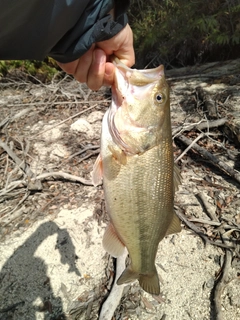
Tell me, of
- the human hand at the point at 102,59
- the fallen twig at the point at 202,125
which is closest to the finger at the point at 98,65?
the human hand at the point at 102,59

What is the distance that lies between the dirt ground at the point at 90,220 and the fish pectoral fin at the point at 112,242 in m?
1.27

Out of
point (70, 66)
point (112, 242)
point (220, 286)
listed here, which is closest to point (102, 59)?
point (70, 66)

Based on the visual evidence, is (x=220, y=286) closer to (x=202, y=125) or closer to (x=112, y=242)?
(x=112, y=242)

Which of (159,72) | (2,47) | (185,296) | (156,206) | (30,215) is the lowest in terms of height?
(185,296)

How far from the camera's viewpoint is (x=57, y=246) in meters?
3.47

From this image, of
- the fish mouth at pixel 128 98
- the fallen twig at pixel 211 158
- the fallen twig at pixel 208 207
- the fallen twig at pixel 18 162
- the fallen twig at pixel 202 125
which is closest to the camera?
the fish mouth at pixel 128 98

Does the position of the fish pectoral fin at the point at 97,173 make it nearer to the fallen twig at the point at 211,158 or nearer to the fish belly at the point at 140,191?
the fish belly at the point at 140,191

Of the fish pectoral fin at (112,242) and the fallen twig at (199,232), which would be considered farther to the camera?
the fallen twig at (199,232)

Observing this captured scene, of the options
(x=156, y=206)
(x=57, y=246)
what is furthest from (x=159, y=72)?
(x=57, y=246)

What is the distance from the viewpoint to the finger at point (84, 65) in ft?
6.06

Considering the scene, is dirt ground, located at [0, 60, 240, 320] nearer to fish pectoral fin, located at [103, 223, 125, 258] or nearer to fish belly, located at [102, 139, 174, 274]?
fish pectoral fin, located at [103, 223, 125, 258]

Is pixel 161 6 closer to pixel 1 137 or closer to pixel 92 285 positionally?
pixel 1 137

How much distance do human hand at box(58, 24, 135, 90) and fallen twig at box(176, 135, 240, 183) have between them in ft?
8.62

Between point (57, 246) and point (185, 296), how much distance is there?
1.59m
